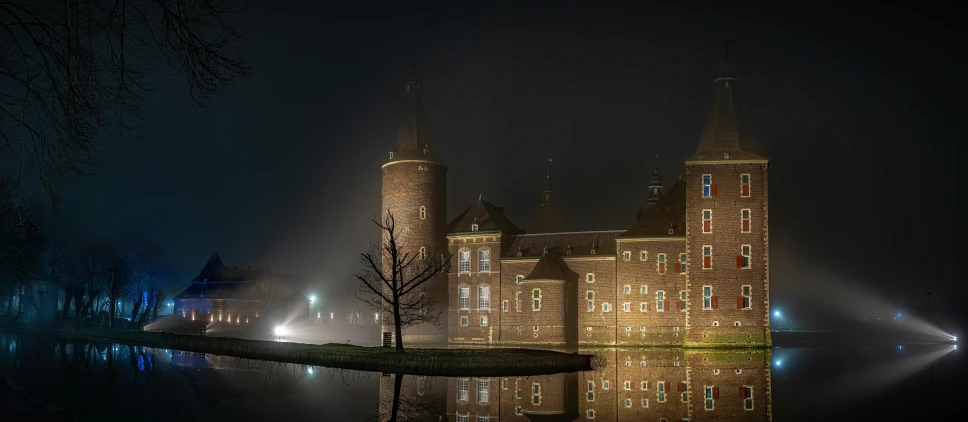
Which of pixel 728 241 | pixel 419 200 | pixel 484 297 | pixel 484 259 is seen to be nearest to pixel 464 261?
pixel 484 259

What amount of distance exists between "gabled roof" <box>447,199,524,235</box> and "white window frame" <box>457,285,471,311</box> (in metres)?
4.17

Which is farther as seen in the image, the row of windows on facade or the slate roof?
the slate roof

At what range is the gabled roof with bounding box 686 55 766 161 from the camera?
51344 millimetres

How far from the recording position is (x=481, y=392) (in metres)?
22.4

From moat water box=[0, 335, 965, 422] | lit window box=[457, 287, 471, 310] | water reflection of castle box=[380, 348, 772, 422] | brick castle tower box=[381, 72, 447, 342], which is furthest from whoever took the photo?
brick castle tower box=[381, 72, 447, 342]

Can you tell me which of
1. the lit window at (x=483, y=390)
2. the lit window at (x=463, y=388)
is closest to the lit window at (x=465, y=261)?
the lit window at (x=463, y=388)

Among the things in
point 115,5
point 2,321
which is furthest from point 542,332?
point 115,5

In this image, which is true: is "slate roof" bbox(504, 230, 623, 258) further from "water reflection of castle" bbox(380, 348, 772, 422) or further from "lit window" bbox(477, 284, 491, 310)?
"water reflection of castle" bbox(380, 348, 772, 422)

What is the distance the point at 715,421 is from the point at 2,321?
6701 cm

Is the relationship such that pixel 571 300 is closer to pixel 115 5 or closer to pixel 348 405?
pixel 348 405

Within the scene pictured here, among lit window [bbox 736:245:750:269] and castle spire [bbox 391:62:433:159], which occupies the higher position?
castle spire [bbox 391:62:433:159]

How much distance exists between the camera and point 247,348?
125ft

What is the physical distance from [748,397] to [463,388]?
24.8ft

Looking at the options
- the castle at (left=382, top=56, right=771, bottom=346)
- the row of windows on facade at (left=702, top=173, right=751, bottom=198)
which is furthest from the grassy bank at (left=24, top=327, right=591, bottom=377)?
the row of windows on facade at (left=702, top=173, right=751, bottom=198)
